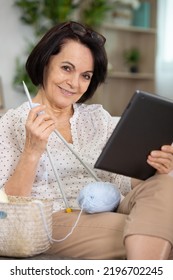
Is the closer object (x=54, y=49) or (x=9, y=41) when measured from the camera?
(x=54, y=49)

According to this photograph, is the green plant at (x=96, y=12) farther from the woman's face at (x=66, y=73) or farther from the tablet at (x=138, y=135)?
the tablet at (x=138, y=135)

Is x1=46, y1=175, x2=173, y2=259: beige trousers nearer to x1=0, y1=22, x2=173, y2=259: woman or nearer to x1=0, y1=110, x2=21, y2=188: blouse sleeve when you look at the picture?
x1=0, y1=22, x2=173, y2=259: woman

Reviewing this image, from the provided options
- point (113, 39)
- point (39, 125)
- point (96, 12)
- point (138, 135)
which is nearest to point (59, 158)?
point (39, 125)

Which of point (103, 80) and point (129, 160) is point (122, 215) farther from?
point (103, 80)

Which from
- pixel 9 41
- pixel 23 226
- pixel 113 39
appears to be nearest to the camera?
pixel 23 226

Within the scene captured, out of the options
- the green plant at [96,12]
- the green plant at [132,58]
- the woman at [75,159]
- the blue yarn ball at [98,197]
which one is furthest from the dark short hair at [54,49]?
the green plant at [132,58]

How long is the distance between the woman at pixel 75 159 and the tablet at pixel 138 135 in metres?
0.03

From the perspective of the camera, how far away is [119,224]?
49.3 inches

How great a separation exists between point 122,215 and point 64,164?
296 millimetres

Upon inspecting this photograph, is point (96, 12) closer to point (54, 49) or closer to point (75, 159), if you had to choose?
point (54, 49)

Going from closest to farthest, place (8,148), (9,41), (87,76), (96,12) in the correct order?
1. (8,148)
2. (87,76)
3. (9,41)
4. (96,12)

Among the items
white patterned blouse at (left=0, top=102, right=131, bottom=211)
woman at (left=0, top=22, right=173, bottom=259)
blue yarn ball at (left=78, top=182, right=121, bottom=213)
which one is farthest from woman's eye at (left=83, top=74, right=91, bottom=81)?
blue yarn ball at (left=78, top=182, right=121, bottom=213)

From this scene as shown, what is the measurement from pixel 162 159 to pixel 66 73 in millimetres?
440
